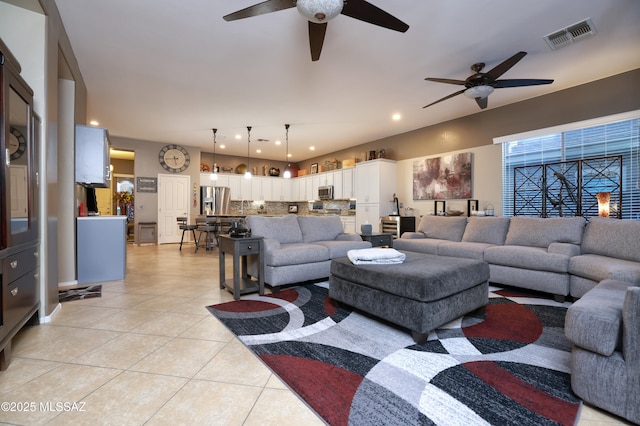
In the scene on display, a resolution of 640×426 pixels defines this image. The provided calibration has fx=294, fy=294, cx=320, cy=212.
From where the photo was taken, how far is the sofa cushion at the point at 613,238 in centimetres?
298

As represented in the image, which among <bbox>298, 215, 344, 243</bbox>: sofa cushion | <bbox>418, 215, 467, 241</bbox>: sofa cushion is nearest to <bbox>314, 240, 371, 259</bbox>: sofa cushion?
<bbox>298, 215, 344, 243</bbox>: sofa cushion

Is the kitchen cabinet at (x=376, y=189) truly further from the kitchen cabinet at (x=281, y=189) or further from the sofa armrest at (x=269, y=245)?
the sofa armrest at (x=269, y=245)

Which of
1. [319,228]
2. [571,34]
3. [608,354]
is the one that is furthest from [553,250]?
[319,228]

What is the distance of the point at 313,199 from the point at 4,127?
7.78 meters

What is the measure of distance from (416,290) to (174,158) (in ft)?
27.0

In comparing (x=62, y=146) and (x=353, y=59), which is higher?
(x=353, y=59)

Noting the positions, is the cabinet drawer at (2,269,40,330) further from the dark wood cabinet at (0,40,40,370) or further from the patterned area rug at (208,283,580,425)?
the patterned area rug at (208,283,580,425)

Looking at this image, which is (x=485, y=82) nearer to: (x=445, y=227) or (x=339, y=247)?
(x=445, y=227)

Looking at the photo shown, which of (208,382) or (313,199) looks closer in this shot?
(208,382)

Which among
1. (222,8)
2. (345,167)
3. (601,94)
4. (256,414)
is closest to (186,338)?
(256,414)

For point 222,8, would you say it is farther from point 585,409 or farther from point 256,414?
point 585,409

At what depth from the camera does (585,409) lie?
4.66 feet

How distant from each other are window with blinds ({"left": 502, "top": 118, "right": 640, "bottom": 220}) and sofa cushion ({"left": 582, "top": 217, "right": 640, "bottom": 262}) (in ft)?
3.74

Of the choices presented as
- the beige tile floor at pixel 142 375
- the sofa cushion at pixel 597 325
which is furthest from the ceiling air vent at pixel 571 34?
the beige tile floor at pixel 142 375
